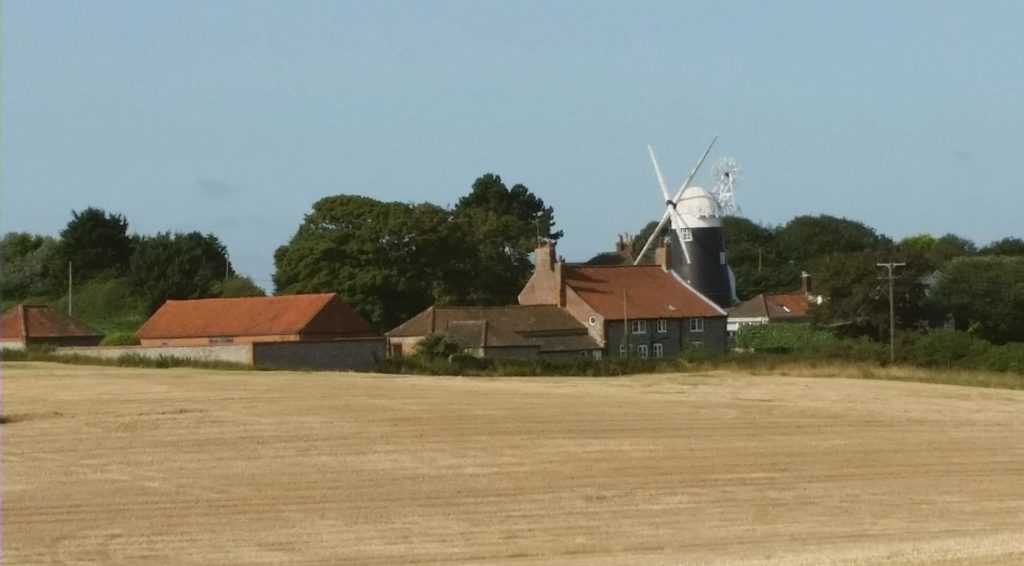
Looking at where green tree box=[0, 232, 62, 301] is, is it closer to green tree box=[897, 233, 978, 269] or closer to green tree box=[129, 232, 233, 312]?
green tree box=[129, 232, 233, 312]

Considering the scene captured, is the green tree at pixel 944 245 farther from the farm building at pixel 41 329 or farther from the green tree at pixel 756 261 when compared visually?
the farm building at pixel 41 329

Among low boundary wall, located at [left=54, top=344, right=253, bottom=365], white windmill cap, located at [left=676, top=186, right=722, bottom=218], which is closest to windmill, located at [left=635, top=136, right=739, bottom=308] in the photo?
white windmill cap, located at [left=676, top=186, right=722, bottom=218]

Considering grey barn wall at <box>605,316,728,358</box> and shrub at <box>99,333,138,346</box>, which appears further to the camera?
grey barn wall at <box>605,316,728,358</box>

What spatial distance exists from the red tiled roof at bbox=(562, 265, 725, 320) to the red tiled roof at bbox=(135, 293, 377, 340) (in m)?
13.1

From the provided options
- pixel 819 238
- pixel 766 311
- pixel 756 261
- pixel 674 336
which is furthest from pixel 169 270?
pixel 819 238

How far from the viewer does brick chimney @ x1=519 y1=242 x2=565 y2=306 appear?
8256 centimetres

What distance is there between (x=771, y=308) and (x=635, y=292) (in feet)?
79.8

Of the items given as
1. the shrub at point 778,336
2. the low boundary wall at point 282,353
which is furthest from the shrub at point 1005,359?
the low boundary wall at point 282,353

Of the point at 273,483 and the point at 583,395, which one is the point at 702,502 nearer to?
the point at 273,483

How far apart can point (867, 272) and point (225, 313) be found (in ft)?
121

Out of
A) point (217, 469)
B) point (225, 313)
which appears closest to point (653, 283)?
point (225, 313)

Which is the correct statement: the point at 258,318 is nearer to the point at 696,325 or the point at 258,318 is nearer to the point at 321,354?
the point at 321,354

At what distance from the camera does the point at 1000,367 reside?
2518 inches

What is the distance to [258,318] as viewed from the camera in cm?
7144
